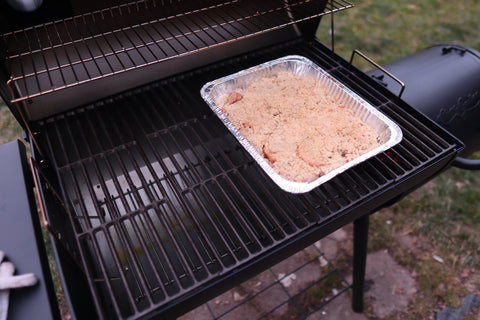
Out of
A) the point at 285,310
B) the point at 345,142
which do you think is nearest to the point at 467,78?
the point at 345,142

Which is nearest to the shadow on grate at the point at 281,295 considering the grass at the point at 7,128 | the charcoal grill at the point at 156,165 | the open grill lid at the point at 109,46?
the charcoal grill at the point at 156,165

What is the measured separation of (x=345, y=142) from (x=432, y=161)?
354 millimetres

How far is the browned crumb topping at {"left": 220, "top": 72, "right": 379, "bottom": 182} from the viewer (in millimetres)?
1391

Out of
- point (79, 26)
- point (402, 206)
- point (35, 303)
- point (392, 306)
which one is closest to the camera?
point (35, 303)

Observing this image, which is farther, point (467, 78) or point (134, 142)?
point (467, 78)

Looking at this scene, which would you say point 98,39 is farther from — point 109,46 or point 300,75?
point 300,75

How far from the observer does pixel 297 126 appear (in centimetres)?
153

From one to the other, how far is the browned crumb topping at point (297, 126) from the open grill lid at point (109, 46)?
295 mm

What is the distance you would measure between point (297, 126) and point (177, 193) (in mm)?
628

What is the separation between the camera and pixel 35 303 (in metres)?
0.98

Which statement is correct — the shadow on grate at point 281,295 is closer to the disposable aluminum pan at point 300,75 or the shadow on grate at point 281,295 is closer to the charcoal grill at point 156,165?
the charcoal grill at point 156,165

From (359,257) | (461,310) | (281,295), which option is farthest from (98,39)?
(461,310)

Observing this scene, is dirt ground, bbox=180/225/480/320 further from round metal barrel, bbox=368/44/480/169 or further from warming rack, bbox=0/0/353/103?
warming rack, bbox=0/0/353/103

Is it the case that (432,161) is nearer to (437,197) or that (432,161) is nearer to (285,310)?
(285,310)
